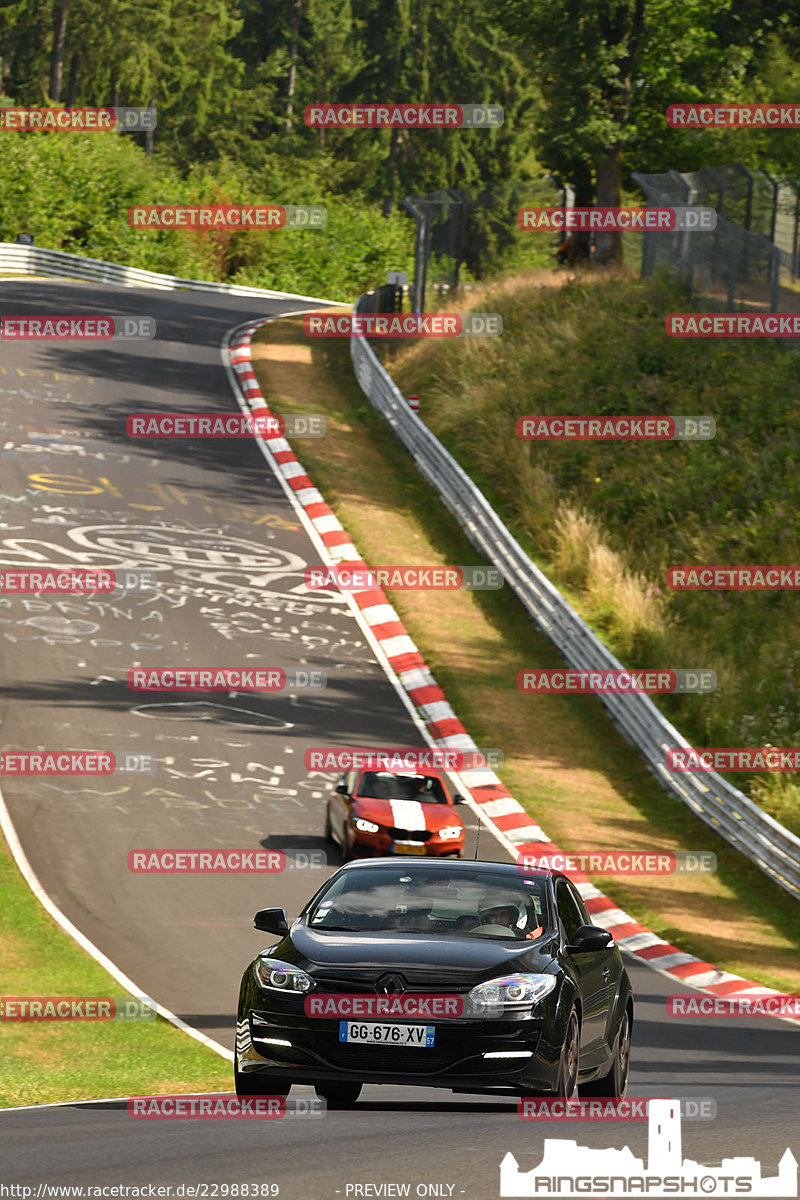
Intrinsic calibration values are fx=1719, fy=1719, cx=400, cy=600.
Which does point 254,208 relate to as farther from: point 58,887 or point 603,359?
point 58,887

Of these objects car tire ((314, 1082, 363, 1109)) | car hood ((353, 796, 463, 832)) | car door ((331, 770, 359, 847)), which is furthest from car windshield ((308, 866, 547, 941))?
car door ((331, 770, 359, 847))

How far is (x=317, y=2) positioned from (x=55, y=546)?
251 ft

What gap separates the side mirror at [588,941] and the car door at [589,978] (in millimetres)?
43

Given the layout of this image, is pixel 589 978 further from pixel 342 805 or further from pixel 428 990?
pixel 342 805

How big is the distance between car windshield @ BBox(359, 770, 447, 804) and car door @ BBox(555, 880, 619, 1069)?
8.96 metres

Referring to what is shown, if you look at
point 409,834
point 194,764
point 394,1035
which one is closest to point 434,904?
point 394,1035

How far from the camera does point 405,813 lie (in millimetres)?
18828

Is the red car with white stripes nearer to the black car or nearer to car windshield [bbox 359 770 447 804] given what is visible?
car windshield [bbox 359 770 447 804]

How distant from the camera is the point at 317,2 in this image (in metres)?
97.7

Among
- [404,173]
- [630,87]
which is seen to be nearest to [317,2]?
[404,173]

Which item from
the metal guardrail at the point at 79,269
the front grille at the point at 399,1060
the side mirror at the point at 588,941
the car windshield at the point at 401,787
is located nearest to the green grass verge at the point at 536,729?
the car windshield at the point at 401,787

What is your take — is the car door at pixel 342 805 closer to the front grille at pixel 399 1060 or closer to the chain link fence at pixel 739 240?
the front grille at pixel 399 1060

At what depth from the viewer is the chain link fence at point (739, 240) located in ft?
107

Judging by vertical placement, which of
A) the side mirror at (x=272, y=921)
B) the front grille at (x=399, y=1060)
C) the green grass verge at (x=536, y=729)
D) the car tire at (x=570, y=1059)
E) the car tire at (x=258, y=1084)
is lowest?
the green grass verge at (x=536, y=729)
